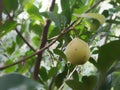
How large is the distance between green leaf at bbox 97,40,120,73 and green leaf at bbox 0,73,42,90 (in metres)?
0.27

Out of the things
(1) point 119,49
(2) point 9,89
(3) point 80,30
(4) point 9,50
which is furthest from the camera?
(4) point 9,50

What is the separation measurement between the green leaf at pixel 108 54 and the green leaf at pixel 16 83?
270mm

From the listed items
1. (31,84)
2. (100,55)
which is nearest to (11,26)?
(100,55)

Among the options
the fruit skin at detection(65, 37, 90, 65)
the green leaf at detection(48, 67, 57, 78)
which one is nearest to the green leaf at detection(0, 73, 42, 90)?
the fruit skin at detection(65, 37, 90, 65)

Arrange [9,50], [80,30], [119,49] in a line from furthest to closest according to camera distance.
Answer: [9,50], [80,30], [119,49]

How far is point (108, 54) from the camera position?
0.61 m

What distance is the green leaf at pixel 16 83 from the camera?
34 centimetres

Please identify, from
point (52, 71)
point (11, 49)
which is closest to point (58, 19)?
point (52, 71)

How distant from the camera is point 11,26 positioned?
639 mm

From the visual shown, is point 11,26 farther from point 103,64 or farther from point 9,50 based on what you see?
point 9,50

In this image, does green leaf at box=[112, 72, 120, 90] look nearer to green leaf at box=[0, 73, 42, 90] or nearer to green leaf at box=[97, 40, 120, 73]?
green leaf at box=[97, 40, 120, 73]

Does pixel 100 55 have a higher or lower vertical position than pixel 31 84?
higher

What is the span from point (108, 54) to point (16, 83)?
0.99 ft

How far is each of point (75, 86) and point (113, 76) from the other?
0.09 metres
